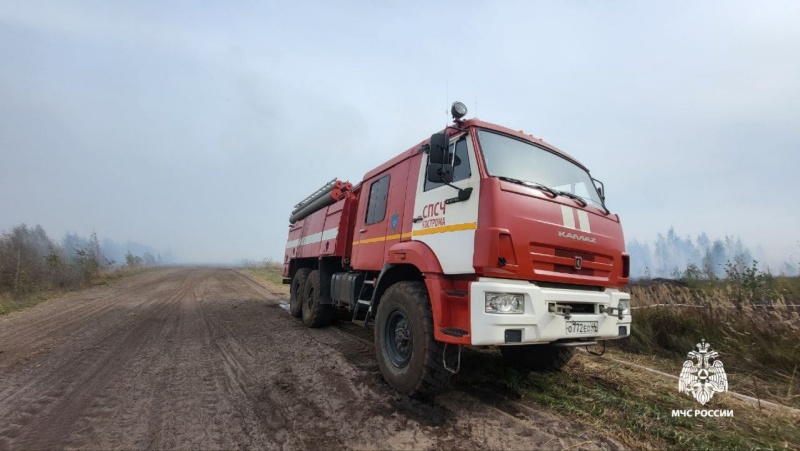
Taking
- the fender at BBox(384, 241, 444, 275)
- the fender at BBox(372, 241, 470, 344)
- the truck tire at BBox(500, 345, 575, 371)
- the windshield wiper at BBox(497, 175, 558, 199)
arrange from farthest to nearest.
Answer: the truck tire at BBox(500, 345, 575, 371) < the fender at BBox(384, 241, 444, 275) < the windshield wiper at BBox(497, 175, 558, 199) < the fender at BBox(372, 241, 470, 344)

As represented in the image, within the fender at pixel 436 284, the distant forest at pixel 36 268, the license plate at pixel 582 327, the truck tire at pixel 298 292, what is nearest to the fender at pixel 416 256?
the fender at pixel 436 284

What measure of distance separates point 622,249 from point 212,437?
4.47m

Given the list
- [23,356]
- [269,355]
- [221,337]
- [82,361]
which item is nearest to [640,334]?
[269,355]

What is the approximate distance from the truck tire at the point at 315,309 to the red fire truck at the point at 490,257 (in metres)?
2.74

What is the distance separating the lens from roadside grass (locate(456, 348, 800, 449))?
2912 millimetres

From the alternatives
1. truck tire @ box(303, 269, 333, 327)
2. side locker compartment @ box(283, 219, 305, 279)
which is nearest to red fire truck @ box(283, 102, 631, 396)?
truck tire @ box(303, 269, 333, 327)

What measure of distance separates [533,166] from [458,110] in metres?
1.03

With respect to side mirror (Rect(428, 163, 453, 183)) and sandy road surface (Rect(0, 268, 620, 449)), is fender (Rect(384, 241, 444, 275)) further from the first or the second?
sandy road surface (Rect(0, 268, 620, 449))

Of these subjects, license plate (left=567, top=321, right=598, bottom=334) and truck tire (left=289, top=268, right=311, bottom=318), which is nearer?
license plate (left=567, top=321, right=598, bottom=334)

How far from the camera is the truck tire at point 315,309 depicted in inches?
286

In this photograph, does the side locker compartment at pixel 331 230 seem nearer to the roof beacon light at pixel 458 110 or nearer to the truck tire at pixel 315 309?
the truck tire at pixel 315 309

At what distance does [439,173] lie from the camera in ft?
11.7

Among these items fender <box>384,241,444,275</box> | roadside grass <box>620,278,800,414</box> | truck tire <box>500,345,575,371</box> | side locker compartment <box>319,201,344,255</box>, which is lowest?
truck tire <box>500,345,575,371</box>

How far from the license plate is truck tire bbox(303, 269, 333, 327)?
16.5 ft
